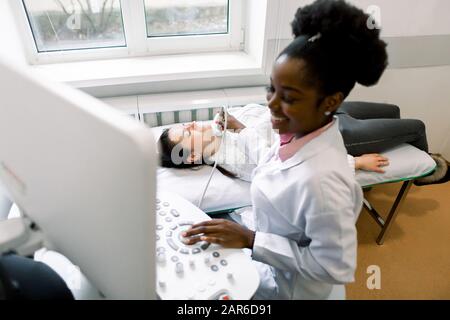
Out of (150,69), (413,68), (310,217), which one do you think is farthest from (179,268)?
(413,68)

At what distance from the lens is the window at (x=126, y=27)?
5.86 ft

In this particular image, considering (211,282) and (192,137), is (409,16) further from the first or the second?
(211,282)

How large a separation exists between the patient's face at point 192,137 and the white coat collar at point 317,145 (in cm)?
78

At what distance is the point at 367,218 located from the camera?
2.04m

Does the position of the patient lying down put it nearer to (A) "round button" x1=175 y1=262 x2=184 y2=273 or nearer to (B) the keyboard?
(B) the keyboard

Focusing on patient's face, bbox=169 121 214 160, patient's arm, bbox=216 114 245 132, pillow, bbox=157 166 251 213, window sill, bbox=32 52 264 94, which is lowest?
pillow, bbox=157 166 251 213

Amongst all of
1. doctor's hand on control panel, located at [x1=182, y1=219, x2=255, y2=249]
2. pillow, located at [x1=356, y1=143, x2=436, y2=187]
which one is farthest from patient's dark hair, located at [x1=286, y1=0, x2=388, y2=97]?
pillow, located at [x1=356, y1=143, x2=436, y2=187]

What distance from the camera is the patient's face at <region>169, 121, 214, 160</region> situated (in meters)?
1.52

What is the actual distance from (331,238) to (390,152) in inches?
41.0

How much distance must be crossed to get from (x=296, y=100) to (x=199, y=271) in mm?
458

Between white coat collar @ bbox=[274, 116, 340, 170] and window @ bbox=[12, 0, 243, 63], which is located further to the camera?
window @ bbox=[12, 0, 243, 63]

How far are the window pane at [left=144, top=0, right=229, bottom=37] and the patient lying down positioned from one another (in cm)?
78
